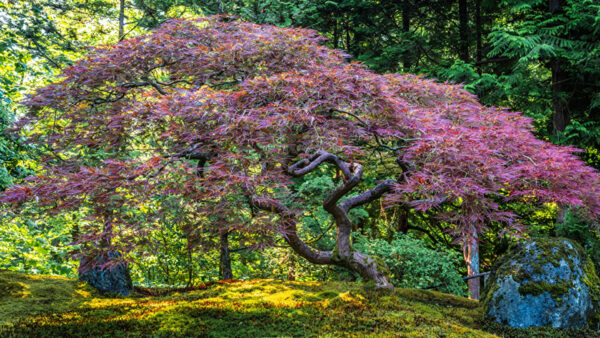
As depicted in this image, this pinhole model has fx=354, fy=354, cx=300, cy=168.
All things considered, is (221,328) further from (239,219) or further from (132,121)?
(132,121)

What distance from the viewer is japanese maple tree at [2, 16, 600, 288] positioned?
2.73m

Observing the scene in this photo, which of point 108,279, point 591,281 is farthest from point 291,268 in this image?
point 591,281

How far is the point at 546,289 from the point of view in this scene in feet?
11.5

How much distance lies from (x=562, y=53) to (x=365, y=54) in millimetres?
3942

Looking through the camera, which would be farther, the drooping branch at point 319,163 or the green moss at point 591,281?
the green moss at point 591,281

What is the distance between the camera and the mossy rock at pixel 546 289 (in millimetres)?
3498

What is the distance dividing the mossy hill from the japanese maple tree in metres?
0.65

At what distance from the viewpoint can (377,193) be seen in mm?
4027

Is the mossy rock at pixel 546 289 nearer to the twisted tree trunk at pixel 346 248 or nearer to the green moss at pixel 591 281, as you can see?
the green moss at pixel 591 281

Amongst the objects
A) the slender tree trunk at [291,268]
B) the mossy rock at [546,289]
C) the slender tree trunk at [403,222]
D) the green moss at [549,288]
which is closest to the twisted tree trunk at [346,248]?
the mossy rock at [546,289]

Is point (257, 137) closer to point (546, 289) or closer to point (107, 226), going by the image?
point (107, 226)

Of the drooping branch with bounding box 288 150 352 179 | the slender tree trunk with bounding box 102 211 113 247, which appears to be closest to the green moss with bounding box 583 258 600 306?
the drooping branch with bounding box 288 150 352 179

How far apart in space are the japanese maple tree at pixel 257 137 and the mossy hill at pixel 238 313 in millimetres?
654

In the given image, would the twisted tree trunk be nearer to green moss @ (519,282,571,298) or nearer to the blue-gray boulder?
green moss @ (519,282,571,298)
